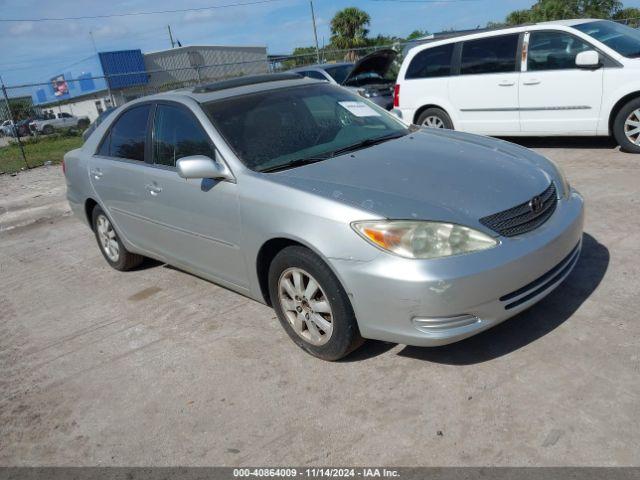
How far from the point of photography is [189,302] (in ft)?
Result: 14.9

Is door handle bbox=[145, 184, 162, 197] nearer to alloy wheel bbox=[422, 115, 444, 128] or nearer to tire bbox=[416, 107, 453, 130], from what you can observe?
tire bbox=[416, 107, 453, 130]

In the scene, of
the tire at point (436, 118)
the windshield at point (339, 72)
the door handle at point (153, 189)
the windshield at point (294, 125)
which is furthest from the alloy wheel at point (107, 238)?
the windshield at point (339, 72)

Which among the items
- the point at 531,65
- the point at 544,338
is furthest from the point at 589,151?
the point at 544,338

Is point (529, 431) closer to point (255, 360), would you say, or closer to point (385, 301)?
point (385, 301)

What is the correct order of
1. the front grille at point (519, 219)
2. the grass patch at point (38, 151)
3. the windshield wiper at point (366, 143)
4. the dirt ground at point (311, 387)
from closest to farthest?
1. the dirt ground at point (311, 387)
2. the front grille at point (519, 219)
3. the windshield wiper at point (366, 143)
4. the grass patch at point (38, 151)

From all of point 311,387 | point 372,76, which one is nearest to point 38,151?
point 372,76

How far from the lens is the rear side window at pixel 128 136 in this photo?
4.54 m

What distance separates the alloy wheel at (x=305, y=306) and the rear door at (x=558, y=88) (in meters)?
5.56

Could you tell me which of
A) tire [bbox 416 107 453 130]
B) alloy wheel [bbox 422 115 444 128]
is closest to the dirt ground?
tire [bbox 416 107 453 130]

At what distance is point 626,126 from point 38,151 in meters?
16.9

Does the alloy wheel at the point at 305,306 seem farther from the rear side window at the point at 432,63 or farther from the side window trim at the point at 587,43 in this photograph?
the rear side window at the point at 432,63

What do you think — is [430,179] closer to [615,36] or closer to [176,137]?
[176,137]

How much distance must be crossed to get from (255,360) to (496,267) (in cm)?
157

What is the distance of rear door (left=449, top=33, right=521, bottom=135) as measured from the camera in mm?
7816
